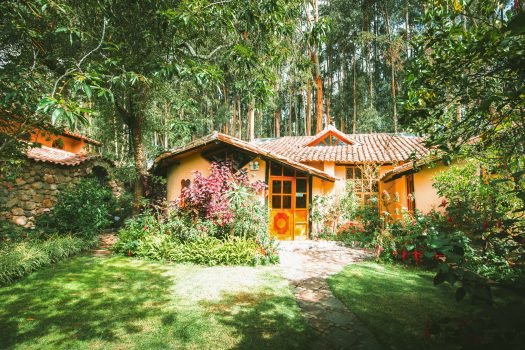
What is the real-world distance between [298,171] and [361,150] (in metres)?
4.17

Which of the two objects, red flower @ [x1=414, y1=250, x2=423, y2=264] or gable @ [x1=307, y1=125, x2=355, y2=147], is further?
gable @ [x1=307, y1=125, x2=355, y2=147]

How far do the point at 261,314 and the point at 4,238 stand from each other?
321 inches

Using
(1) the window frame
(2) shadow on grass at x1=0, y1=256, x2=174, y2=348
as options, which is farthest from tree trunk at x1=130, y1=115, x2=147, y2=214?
(1) the window frame

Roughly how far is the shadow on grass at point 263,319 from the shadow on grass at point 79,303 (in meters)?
1.07

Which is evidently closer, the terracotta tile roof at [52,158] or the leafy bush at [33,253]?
the leafy bush at [33,253]

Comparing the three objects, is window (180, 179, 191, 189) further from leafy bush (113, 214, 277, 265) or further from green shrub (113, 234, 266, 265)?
green shrub (113, 234, 266, 265)

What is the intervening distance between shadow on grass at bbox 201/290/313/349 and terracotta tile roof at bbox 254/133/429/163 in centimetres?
800

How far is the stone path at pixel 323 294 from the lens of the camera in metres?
3.44

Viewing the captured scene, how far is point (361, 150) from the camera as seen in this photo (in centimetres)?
1289

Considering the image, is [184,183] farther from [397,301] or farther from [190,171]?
[397,301]

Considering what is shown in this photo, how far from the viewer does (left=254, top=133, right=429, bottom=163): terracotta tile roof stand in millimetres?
11602

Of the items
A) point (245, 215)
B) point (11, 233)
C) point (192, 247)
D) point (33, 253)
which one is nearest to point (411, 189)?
point (245, 215)

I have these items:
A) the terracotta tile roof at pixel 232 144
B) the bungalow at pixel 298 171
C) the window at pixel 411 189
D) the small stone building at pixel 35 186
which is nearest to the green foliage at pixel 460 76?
the bungalow at pixel 298 171

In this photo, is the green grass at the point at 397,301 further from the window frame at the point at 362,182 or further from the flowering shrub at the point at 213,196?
the window frame at the point at 362,182
